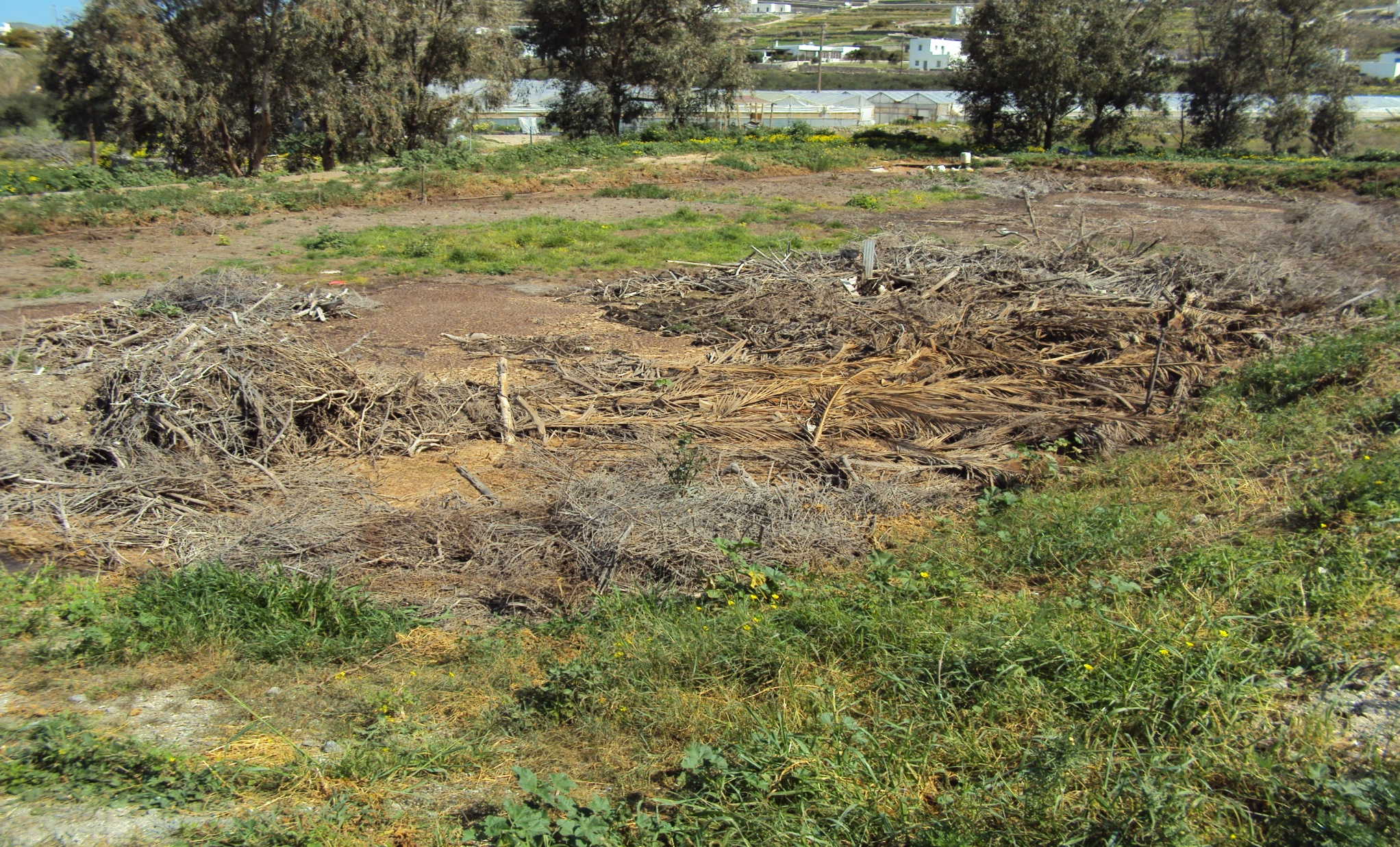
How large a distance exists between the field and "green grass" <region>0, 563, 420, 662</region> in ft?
0.07

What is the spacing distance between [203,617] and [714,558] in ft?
9.27

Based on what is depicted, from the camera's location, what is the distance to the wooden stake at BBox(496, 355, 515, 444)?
771cm

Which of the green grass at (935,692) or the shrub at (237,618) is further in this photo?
the shrub at (237,618)

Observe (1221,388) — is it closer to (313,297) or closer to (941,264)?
(941,264)

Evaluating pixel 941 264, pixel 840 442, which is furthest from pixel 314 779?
pixel 941 264

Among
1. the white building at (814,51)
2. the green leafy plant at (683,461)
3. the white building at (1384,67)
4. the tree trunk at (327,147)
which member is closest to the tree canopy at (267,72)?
the tree trunk at (327,147)

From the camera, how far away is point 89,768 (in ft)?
11.5

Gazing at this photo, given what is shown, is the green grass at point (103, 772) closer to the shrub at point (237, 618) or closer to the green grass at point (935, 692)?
the green grass at point (935, 692)

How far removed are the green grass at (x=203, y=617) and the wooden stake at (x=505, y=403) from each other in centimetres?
263

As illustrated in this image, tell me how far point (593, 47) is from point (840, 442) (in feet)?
96.9

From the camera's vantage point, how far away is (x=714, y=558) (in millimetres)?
5355

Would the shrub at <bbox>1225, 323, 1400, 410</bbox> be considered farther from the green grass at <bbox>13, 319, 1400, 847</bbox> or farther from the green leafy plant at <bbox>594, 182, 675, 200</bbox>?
the green leafy plant at <bbox>594, 182, 675, 200</bbox>

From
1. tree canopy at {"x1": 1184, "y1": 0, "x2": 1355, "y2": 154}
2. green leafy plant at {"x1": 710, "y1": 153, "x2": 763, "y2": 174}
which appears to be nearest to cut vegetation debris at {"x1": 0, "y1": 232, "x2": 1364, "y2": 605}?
green leafy plant at {"x1": 710, "y1": 153, "x2": 763, "y2": 174}

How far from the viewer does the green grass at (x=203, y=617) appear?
4.66 m
